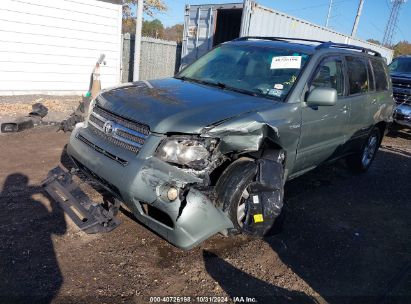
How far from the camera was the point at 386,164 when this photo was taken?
730 cm

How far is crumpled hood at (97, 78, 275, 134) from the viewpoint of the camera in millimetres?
3086

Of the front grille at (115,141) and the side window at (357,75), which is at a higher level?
the side window at (357,75)

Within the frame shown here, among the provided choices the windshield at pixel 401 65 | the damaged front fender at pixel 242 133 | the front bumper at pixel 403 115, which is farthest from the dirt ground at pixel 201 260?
the windshield at pixel 401 65

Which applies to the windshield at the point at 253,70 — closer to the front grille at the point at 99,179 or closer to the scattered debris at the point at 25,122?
the front grille at the point at 99,179

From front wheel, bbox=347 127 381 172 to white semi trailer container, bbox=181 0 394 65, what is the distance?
545cm

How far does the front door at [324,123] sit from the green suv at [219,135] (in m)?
0.01

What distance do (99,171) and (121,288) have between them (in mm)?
1018

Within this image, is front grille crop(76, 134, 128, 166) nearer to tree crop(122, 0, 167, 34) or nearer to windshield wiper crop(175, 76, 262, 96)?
windshield wiper crop(175, 76, 262, 96)

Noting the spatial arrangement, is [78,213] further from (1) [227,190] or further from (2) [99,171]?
(1) [227,190]

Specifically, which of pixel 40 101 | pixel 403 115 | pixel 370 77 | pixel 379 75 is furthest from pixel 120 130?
pixel 403 115

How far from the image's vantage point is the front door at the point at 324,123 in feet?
13.8

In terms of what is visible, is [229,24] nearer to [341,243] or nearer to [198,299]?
[341,243]

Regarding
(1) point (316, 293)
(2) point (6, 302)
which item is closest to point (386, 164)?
(1) point (316, 293)

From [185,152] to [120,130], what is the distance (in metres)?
0.69
